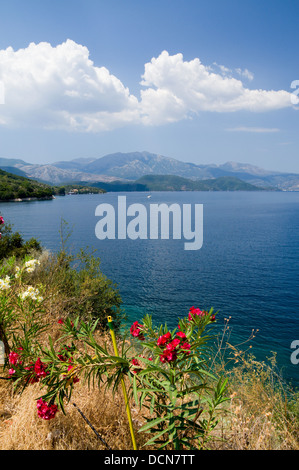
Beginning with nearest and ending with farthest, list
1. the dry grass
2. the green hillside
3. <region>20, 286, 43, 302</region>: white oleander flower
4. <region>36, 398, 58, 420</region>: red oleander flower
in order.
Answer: <region>36, 398, 58, 420</region>: red oleander flower → the dry grass → <region>20, 286, 43, 302</region>: white oleander flower → the green hillside

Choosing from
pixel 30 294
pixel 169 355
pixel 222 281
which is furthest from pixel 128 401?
pixel 222 281

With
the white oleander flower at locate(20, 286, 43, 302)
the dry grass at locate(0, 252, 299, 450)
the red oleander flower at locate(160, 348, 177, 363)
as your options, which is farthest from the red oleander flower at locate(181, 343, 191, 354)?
the white oleander flower at locate(20, 286, 43, 302)

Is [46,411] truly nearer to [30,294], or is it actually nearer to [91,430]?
[91,430]

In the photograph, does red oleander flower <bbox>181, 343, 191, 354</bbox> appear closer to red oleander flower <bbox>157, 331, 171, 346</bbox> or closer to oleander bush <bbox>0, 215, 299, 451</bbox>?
oleander bush <bbox>0, 215, 299, 451</bbox>

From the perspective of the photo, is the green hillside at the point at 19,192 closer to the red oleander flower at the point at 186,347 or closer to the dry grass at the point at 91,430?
the dry grass at the point at 91,430

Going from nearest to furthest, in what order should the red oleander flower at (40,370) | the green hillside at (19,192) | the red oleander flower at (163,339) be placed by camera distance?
the red oleander flower at (163,339) → the red oleander flower at (40,370) → the green hillside at (19,192)

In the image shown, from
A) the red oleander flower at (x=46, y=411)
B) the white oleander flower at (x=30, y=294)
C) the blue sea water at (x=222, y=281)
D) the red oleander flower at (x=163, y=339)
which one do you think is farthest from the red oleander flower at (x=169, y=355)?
the blue sea water at (x=222, y=281)

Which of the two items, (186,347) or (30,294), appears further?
(30,294)

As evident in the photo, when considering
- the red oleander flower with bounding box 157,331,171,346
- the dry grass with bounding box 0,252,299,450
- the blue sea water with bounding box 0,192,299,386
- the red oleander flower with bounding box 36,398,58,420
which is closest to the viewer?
the red oleander flower with bounding box 157,331,171,346

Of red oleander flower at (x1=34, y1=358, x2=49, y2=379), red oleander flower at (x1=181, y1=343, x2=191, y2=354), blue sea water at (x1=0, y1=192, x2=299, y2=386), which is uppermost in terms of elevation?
red oleander flower at (x1=181, y1=343, x2=191, y2=354)

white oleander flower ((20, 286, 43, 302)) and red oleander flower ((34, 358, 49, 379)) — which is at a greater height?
white oleander flower ((20, 286, 43, 302))

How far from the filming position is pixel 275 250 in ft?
137

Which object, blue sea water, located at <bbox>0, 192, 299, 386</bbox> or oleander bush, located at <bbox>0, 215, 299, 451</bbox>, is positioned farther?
blue sea water, located at <bbox>0, 192, 299, 386</bbox>
